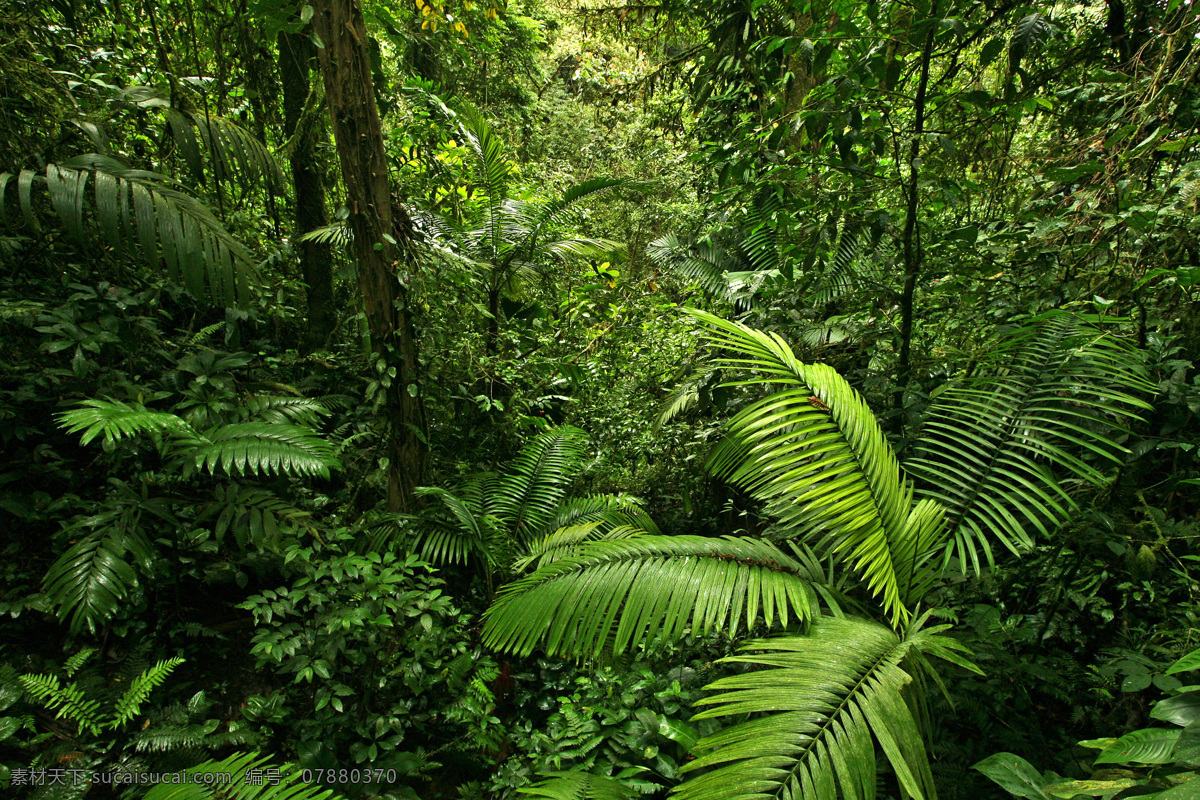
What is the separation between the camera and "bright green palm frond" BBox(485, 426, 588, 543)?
10.1 feet

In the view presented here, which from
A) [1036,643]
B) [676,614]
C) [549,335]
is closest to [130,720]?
[676,614]

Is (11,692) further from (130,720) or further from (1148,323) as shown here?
(1148,323)

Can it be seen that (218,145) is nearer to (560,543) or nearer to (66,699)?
(66,699)

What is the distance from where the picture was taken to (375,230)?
8.23 ft

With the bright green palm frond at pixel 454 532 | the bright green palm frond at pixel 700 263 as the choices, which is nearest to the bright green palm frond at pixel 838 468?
the bright green palm frond at pixel 454 532

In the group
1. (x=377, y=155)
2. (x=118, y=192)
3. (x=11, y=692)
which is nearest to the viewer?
(x=11, y=692)

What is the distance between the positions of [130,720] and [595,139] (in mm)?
9460

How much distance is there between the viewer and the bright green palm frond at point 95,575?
180 centimetres

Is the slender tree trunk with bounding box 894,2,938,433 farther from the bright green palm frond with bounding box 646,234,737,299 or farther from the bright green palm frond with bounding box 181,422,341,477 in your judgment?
the bright green palm frond with bounding box 181,422,341,477

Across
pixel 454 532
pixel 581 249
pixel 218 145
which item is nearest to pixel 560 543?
pixel 454 532

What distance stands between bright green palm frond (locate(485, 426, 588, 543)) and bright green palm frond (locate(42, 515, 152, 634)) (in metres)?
1.51

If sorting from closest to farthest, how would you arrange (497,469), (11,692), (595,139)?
(11,692) → (497,469) → (595,139)

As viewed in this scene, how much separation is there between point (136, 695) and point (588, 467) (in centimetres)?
241

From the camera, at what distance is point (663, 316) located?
190 inches
